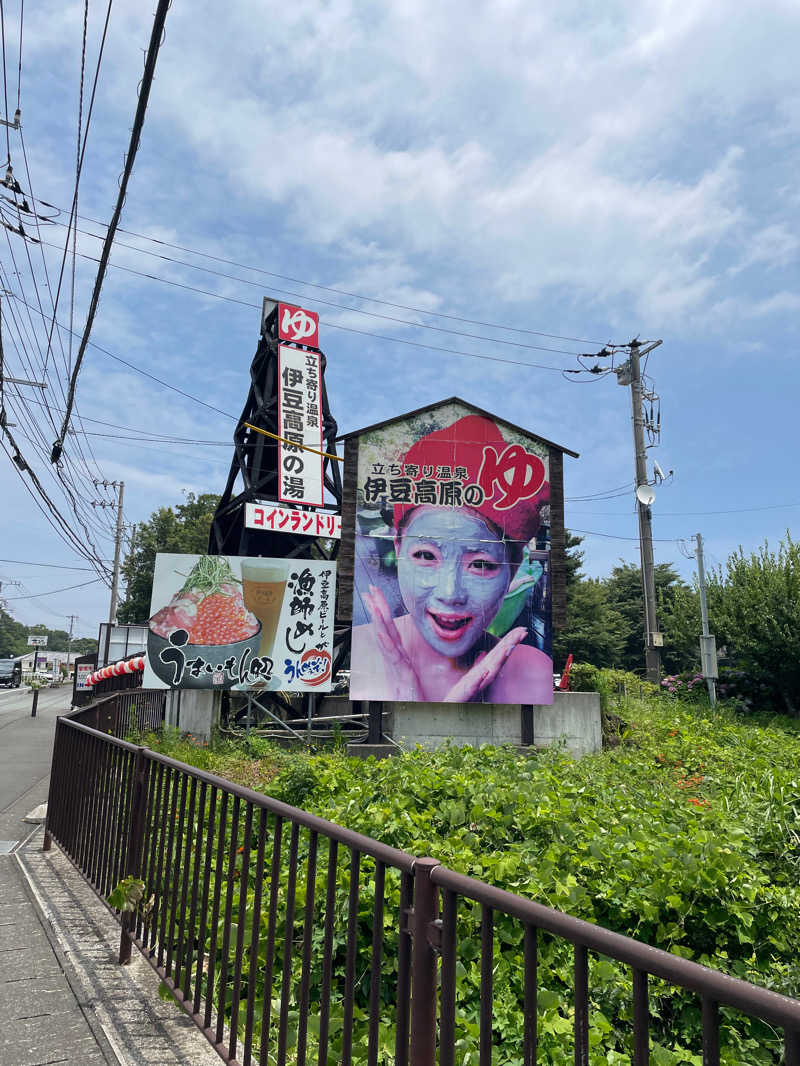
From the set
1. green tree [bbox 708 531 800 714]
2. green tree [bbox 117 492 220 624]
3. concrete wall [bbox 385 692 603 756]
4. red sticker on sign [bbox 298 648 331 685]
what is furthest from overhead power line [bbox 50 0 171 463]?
green tree [bbox 117 492 220 624]

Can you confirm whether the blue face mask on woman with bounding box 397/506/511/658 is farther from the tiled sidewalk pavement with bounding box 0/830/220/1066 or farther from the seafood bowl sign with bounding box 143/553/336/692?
the tiled sidewalk pavement with bounding box 0/830/220/1066

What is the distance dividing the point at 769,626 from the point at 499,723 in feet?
34.5

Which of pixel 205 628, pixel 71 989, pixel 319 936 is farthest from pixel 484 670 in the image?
pixel 71 989

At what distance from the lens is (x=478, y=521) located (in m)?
14.7

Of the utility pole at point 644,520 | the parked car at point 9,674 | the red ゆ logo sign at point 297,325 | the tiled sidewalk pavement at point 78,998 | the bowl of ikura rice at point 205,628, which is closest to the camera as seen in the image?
the tiled sidewalk pavement at point 78,998

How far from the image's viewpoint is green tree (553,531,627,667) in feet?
110

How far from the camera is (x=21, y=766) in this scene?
1255cm

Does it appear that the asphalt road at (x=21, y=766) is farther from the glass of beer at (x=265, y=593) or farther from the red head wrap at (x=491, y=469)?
the red head wrap at (x=491, y=469)

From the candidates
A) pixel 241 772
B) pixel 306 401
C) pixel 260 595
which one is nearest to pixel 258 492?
pixel 306 401

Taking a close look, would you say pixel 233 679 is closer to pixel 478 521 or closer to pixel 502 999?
pixel 478 521

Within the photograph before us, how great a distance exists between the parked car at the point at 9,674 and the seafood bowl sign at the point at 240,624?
4041cm

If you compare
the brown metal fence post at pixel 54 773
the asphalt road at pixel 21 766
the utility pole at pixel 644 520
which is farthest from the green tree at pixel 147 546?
the brown metal fence post at pixel 54 773

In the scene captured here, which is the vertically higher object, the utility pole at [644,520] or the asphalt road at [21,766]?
the utility pole at [644,520]

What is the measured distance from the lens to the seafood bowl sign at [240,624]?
1376 centimetres
